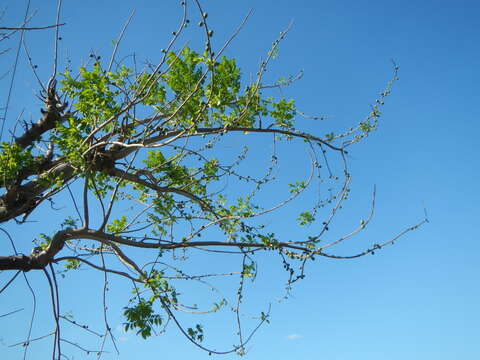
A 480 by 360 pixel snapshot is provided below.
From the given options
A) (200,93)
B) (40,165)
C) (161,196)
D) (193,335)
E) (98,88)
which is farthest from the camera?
(161,196)

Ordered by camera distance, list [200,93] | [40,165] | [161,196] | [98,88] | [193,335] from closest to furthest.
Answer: [193,335]
[98,88]
[200,93]
[40,165]
[161,196]

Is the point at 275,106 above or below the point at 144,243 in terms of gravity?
above

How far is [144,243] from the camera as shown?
13.6ft

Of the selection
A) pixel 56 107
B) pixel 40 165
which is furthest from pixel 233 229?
pixel 56 107

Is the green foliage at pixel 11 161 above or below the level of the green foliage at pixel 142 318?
above

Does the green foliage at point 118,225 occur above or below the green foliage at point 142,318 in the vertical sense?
above

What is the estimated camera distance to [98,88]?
163 inches

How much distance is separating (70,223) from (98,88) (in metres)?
1.37

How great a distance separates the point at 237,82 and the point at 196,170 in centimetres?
153

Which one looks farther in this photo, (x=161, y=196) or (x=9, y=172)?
(x=161, y=196)

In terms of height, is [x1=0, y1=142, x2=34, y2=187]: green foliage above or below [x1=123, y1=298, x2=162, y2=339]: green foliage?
above

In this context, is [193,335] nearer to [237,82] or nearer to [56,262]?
[56,262]

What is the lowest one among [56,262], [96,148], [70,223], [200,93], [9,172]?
[56,262]

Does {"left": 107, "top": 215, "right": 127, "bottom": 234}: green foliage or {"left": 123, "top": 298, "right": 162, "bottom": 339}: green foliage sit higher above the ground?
{"left": 107, "top": 215, "right": 127, "bottom": 234}: green foliage
